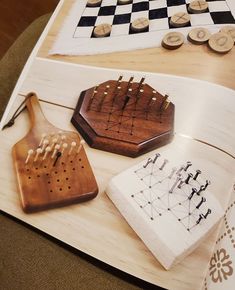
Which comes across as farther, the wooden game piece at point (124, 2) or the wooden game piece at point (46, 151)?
the wooden game piece at point (124, 2)

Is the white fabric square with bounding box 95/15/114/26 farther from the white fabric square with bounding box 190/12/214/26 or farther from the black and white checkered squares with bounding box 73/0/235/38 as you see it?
the white fabric square with bounding box 190/12/214/26

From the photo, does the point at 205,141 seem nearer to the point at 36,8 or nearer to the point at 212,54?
the point at 212,54

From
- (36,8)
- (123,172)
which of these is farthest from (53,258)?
(36,8)

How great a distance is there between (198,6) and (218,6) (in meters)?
0.08

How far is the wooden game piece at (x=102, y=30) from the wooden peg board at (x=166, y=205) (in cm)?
60

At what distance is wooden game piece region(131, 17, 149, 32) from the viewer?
1.24 metres

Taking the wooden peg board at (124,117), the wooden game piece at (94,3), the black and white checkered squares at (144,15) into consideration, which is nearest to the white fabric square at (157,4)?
the black and white checkered squares at (144,15)

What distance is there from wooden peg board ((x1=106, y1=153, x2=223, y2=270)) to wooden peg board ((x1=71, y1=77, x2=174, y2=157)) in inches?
3.4

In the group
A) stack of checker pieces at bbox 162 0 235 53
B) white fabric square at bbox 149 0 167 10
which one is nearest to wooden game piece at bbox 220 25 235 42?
stack of checker pieces at bbox 162 0 235 53

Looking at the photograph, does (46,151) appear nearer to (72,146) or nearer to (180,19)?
(72,146)

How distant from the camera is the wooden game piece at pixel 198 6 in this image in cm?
125

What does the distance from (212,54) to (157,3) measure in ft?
1.12

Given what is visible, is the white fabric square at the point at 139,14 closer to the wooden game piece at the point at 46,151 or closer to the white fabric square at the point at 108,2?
the white fabric square at the point at 108,2

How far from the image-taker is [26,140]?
916 millimetres
